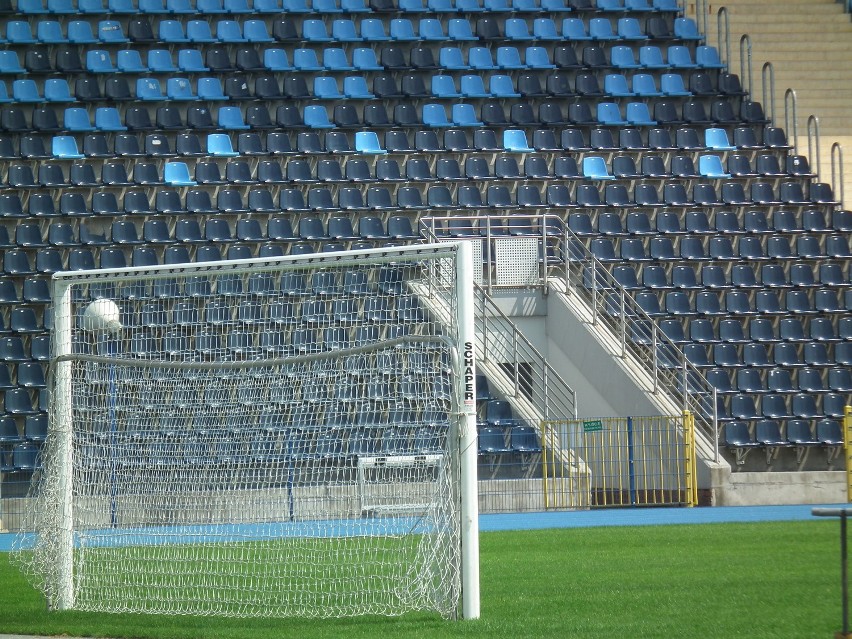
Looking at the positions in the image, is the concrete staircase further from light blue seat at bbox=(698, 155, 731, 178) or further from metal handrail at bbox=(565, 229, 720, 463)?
metal handrail at bbox=(565, 229, 720, 463)

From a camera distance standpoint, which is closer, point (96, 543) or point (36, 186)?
point (96, 543)

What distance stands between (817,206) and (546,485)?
8617mm

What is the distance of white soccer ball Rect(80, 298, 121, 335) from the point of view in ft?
34.7

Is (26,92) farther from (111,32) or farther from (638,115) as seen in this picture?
(638,115)

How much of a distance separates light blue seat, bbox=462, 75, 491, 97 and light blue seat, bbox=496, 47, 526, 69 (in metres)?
0.59

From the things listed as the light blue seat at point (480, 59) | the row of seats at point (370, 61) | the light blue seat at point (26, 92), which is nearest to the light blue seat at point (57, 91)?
the light blue seat at point (26, 92)

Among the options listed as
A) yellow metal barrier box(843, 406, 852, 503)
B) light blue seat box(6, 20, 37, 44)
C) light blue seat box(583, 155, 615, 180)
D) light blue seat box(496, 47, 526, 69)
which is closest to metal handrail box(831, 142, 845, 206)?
light blue seat box(583, 155, 615, 180)

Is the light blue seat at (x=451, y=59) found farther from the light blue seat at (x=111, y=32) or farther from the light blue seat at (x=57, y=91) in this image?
the light blue seat at (x=57, y=91)

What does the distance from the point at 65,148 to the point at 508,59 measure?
8405 millimetres

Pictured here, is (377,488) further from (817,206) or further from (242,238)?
(817,206)

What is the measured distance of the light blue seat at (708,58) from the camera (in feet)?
81.1

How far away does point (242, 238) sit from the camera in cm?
2122

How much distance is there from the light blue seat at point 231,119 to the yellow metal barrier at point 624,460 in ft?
27.9

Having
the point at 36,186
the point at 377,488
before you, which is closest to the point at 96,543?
the point at 377,488
